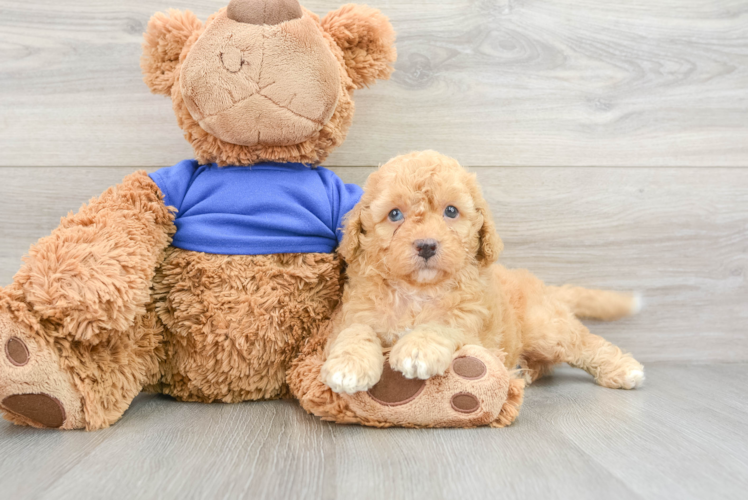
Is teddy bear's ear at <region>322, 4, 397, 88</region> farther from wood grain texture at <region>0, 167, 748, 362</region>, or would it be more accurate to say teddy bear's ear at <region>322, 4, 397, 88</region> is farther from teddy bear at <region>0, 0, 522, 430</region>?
wood grain texture at <region>0, 167, 748, 362</region>

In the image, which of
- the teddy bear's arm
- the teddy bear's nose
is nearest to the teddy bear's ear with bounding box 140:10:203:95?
the teddy bear's nose

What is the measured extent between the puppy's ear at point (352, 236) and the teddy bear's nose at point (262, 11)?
363 millimetres

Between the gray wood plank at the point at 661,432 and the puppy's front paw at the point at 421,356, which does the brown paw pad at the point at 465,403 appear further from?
the gray wood plank at the point at 661,432

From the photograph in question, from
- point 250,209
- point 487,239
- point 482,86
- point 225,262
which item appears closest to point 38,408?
point 225,262

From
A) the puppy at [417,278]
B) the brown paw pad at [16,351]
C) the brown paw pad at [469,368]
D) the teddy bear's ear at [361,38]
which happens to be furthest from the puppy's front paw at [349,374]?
the teddy bear's ear at [361,38]

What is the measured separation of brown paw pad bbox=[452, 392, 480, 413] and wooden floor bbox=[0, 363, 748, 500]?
4 centimetres

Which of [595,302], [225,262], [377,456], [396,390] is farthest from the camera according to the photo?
[595,302]

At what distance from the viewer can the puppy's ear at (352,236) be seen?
1.02 m

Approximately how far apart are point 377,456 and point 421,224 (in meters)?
0.37

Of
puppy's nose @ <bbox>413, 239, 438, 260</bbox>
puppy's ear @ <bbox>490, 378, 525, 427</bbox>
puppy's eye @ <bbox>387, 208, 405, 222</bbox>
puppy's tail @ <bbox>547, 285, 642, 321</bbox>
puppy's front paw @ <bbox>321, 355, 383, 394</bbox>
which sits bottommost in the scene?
puppy's tail @ <bbox>547, 285, 642, 321</bbox>

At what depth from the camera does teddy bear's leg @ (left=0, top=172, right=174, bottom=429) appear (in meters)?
0.88

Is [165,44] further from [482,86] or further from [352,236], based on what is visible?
[482,86]

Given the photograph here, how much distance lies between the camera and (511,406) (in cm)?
97

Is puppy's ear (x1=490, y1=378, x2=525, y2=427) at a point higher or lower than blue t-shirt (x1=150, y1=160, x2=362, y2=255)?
lower
